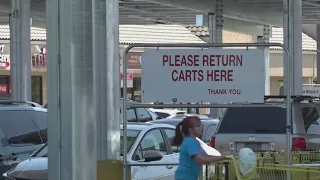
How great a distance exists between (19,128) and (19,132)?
0.10 meters

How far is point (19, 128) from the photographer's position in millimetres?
12508

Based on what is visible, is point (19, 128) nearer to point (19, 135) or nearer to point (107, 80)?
point (19, 135)

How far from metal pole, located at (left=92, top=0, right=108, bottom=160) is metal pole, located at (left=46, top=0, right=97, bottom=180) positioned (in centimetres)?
246

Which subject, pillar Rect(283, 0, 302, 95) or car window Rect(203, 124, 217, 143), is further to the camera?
pillar Rect(283, 0, 302, 95)

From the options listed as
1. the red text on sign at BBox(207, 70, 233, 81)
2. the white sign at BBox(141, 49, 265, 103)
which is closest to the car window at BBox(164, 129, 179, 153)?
the white sign at BBox(141, 49, 265, 103)

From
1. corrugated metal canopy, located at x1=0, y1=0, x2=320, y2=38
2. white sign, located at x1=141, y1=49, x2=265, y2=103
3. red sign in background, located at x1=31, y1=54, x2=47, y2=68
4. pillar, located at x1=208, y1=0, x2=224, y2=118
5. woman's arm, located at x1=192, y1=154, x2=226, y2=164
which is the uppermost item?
corrugated metal canopy, located at x1=0, y1=0, x2=320, y2=38

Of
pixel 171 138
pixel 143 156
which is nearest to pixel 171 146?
pixel 171 138

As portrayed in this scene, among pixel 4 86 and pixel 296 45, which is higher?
pixel 296 45

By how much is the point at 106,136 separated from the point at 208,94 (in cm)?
175

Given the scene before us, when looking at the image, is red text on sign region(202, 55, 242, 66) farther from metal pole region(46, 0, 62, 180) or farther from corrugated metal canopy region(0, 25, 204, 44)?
corrugated metal canopy region(0, 25, 204, 44)

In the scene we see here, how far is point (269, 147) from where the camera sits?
41.6 ft

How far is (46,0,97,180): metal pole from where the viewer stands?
765cm

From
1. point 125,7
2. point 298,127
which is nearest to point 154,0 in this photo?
point 125,7

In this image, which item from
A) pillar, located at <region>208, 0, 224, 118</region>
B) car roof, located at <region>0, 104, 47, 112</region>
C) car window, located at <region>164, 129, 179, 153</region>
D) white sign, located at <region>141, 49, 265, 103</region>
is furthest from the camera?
pillar, located at <region>208, 0, 224, 118</region>
